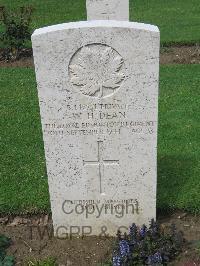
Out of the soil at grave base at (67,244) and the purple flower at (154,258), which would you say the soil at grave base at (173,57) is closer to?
the soil at grave base at (67,244)

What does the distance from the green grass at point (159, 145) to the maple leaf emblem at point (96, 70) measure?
166 cm

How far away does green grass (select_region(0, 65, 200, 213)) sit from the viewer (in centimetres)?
543

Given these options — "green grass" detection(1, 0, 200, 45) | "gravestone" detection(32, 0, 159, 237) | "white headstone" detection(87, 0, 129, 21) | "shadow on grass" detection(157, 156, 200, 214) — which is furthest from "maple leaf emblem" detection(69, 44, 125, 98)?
"green grass" detection(1, 0, 200, 45)

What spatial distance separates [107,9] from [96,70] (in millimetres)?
4879

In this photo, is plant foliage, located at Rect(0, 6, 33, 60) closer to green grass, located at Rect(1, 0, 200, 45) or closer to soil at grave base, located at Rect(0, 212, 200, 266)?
green grass, located at Rect(1, 0, 200, 45)

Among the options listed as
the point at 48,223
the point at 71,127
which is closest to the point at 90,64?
the point at 71,127

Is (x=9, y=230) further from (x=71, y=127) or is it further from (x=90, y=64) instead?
(x=90, y=64)

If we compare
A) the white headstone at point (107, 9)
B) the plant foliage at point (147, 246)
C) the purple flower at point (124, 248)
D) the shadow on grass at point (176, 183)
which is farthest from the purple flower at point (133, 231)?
the white headstone at point (107, 9)

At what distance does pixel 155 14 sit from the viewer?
14078 millimetres

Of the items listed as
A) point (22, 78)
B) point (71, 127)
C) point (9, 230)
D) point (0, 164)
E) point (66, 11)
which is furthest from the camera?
point (66, 11)

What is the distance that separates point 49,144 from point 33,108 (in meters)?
3.66

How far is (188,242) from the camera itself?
4.72 meters

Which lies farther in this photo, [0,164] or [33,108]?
[33,108]

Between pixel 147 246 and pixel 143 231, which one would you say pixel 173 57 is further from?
pixel 147 246
